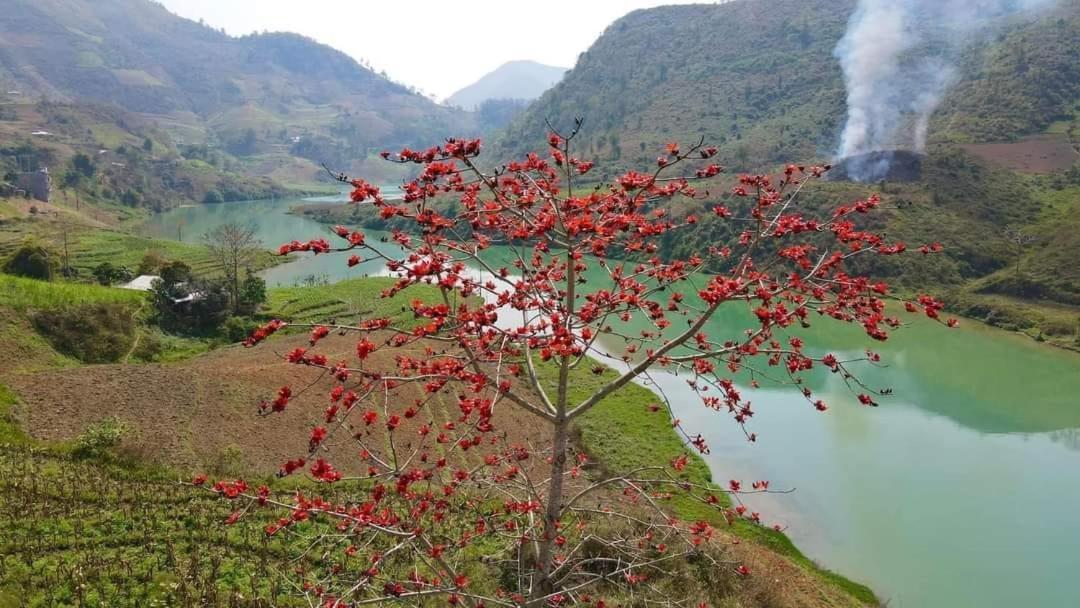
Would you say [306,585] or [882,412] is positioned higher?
[306,585]

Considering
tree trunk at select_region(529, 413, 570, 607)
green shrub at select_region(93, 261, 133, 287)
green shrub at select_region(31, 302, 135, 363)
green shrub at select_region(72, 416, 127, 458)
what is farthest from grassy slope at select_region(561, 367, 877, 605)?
green shrub at select_region(93, 261, 133, 287)

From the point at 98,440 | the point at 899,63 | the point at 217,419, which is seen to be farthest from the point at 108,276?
the point at 899,63

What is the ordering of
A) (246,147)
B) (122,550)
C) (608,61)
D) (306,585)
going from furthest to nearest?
(246,147) → (608,61) → (122,550) → (306,585)

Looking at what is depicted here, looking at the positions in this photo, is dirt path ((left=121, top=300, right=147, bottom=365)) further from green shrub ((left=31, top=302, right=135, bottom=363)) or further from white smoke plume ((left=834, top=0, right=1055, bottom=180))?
white smoke plume ((left=834, top=0, right=1055, bottom=180))

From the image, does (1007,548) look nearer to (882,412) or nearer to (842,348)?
(882,412)

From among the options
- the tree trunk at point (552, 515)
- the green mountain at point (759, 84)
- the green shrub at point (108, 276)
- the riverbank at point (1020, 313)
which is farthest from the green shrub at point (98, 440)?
the green mountain at point (759, 84)

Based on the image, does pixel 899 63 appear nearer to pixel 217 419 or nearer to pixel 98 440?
pixel 217 419

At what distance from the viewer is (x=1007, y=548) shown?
42.4 feet

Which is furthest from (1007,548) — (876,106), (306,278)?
(876,106)

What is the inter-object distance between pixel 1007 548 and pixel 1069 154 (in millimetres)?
57219

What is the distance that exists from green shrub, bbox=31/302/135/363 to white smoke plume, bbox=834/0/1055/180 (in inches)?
2108

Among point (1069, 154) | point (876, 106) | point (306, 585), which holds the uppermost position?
point (876, 106)

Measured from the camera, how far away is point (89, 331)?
1983cm

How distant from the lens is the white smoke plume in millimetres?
67750
